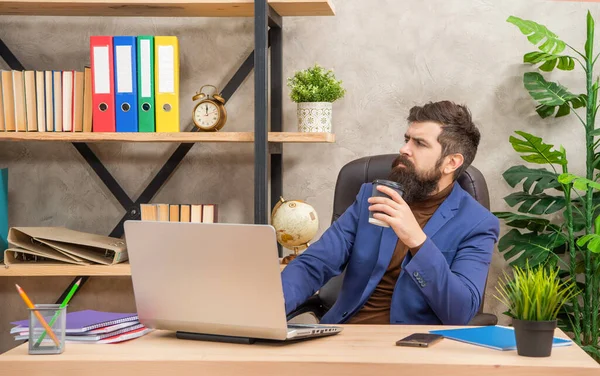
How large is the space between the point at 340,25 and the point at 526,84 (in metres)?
0.78

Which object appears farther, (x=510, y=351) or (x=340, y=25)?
(x=340, y=25)

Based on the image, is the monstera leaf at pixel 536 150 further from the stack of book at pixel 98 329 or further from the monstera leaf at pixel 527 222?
the stack of book at pixel 98 329

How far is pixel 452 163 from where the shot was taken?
2.29m

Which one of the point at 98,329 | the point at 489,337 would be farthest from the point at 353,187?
Answer: the point at 98,329

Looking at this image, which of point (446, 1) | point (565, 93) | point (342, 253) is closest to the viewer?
point (342, 253)

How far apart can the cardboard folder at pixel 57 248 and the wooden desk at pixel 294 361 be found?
1.36 m

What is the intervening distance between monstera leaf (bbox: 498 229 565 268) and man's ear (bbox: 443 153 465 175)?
26.1 inches

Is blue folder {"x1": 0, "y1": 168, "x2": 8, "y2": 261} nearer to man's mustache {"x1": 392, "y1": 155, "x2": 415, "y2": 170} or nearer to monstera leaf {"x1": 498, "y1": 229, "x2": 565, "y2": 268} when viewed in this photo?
man's mustache {"x1": 392, "y1": 155, "x2": 415, "y2": 170}

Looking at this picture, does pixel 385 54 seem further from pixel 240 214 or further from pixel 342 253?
pixel 342 253

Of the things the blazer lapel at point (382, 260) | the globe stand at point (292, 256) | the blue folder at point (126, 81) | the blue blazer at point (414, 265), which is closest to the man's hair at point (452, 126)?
the blue blazer at point (414, 265)

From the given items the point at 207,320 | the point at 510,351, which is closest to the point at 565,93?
the point at 510,351

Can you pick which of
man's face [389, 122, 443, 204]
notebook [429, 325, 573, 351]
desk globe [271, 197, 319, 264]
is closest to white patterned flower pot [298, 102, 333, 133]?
desk globe [271, 197, 319, 264]

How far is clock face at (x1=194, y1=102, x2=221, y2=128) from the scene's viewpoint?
2.83 metres

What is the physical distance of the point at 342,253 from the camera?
7.27ft
